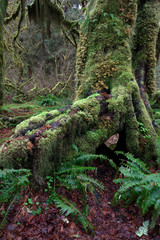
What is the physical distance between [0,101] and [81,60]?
3.35 metres

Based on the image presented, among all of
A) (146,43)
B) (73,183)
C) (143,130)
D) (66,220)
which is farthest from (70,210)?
(146,43)

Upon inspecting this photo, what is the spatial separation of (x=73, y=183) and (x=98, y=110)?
157 cm

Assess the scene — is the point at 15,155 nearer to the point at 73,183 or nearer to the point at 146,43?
the point at 73,183

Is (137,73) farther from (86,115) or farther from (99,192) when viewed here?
(99,192)

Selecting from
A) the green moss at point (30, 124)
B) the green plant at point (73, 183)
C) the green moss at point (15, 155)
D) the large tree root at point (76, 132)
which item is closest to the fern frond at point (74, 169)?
the green plant at point (73, 183)

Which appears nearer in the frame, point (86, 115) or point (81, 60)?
point (86, 115)

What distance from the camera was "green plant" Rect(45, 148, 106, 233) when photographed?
2.19 meters

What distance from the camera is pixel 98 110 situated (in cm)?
344

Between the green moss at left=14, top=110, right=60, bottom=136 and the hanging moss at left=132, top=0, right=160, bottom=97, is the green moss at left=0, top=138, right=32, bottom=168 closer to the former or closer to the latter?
the green moss at left=14, top=110, right=60, bottom=136

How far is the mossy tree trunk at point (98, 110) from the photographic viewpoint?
2.56 m

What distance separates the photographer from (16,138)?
2.59 metres

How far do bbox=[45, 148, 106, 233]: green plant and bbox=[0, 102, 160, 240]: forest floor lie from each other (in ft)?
0.32

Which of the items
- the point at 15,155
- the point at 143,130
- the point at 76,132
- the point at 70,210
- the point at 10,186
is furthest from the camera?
the point at 143,130

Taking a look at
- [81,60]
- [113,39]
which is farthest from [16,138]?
[113,39]
